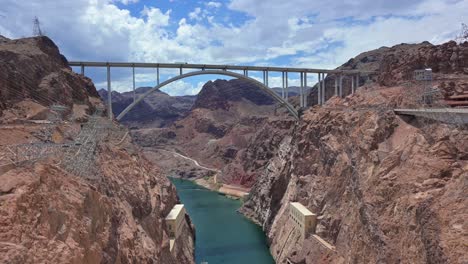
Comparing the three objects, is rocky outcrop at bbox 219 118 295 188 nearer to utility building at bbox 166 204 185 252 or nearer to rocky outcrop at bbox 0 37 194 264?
rocky outcrop at bbox 0 37 194 264

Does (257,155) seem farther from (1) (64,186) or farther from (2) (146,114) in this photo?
(2) (146,114)

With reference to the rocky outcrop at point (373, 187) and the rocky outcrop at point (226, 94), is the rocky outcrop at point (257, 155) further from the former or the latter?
the rocky outcrop at point (226, 94)

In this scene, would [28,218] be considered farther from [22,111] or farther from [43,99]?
[43,99]

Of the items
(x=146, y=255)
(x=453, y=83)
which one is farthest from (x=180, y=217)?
(x=453, y=83)

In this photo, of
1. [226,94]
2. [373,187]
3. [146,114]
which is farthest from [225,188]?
[146,114]

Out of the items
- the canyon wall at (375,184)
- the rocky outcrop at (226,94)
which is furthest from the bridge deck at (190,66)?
the rocky outcrop at (226,94)

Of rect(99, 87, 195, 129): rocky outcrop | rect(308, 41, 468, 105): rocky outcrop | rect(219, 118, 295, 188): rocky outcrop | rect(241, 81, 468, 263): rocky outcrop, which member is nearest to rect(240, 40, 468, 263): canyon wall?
rect(241, 81, 468, 263): rocky outcrop
